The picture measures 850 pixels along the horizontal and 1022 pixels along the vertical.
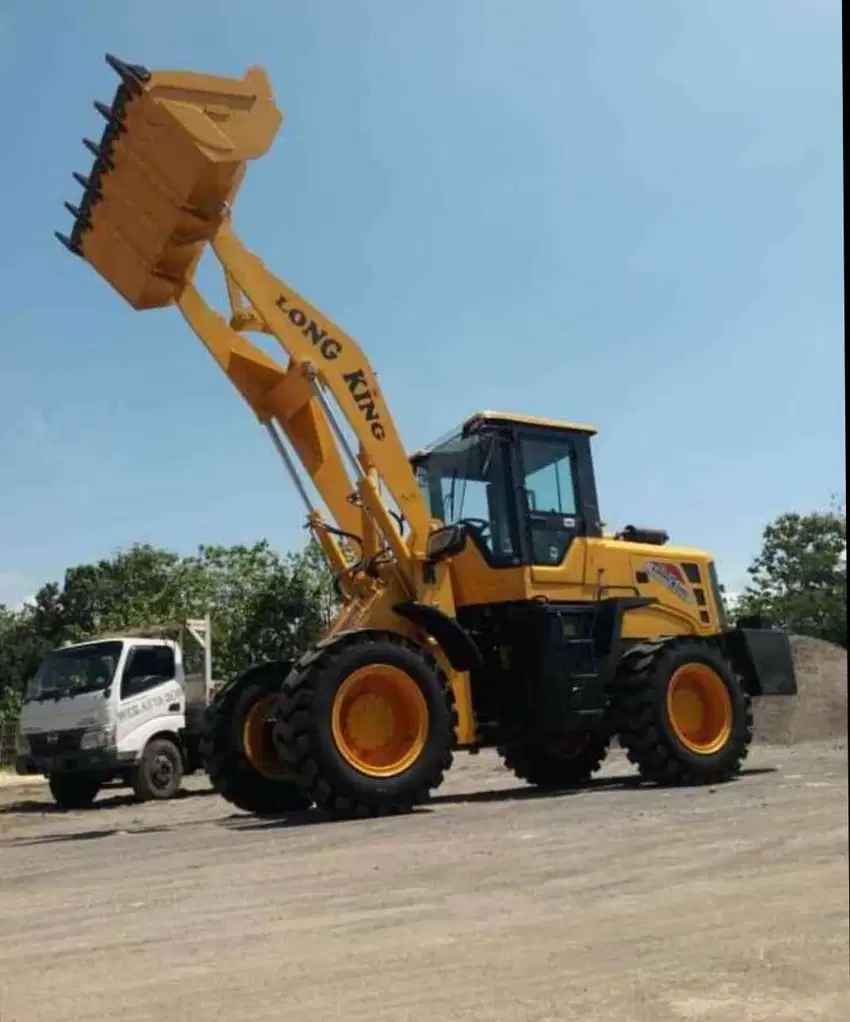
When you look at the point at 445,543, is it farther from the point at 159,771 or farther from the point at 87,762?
the point at 159,771

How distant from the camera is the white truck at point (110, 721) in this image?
53.5 feet

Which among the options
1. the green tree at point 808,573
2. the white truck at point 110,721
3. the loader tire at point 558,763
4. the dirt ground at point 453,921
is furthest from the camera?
the white truck at point 110,721

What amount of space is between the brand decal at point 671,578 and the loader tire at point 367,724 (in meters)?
3.12

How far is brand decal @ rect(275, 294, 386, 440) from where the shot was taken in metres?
10.5

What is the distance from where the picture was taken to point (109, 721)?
641 inches

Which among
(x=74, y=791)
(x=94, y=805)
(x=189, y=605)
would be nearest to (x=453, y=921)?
(x=94, y=805)

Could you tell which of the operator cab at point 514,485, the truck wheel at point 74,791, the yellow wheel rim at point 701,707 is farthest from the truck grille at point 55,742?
the yellow wheel rim at point 701,707

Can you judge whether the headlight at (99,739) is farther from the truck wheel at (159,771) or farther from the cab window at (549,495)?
the cab window at (549,495)

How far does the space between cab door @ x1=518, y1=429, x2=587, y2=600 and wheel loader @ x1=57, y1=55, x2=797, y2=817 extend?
0.8 inches

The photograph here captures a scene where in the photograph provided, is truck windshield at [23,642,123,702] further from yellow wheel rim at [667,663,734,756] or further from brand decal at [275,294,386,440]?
yellow wheel rim at [667,663,734,756]

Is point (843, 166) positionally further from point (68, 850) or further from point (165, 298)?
point (165, 298)

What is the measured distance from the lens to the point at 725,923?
480cm

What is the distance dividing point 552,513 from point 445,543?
1.33m

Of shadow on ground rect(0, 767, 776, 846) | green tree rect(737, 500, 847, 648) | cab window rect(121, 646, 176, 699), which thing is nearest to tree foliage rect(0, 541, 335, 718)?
cab window rect(121, 646, 176, 699)
